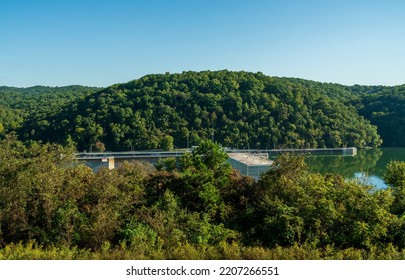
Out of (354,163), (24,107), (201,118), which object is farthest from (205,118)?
(24,107)

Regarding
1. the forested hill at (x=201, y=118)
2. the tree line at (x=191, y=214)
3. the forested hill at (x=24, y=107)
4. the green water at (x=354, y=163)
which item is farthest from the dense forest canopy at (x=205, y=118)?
the tree line at (x=191, y=214)

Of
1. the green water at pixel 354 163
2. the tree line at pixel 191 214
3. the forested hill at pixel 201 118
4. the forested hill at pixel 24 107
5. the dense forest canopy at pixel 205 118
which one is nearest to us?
the tree line at pixel 191 214

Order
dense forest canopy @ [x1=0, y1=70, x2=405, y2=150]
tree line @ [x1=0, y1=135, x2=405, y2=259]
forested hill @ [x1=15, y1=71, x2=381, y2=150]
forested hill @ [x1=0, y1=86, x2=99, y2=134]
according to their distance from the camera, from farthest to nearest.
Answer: forested hill @ [x1=0, y1=86, x2=99, y2=134], dense forest canopy @ [x1=0, y1=70, x2=405, y2=150], forested hill @ [x1=15, y1=71, x2=381, y2=150], tree line @ [x1=0, y1=135, x2=405, y2=259]

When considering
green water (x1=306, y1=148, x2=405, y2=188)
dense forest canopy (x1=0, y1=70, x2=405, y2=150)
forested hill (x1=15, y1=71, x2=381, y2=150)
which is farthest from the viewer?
dense forest canopy (x1=0, y1=70, x2=405, y2=150)

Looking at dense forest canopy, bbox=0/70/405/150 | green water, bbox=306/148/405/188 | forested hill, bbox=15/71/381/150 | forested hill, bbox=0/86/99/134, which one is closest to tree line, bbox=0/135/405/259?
green water, bbox=306/148/405/188

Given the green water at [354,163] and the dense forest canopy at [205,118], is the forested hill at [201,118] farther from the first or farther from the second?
the green water at [354,163]

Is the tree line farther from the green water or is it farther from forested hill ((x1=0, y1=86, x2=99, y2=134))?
forested hill ((x1=0, y1=86, x2=99, y2=134))

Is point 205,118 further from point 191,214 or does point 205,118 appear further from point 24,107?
→ point 191,214
